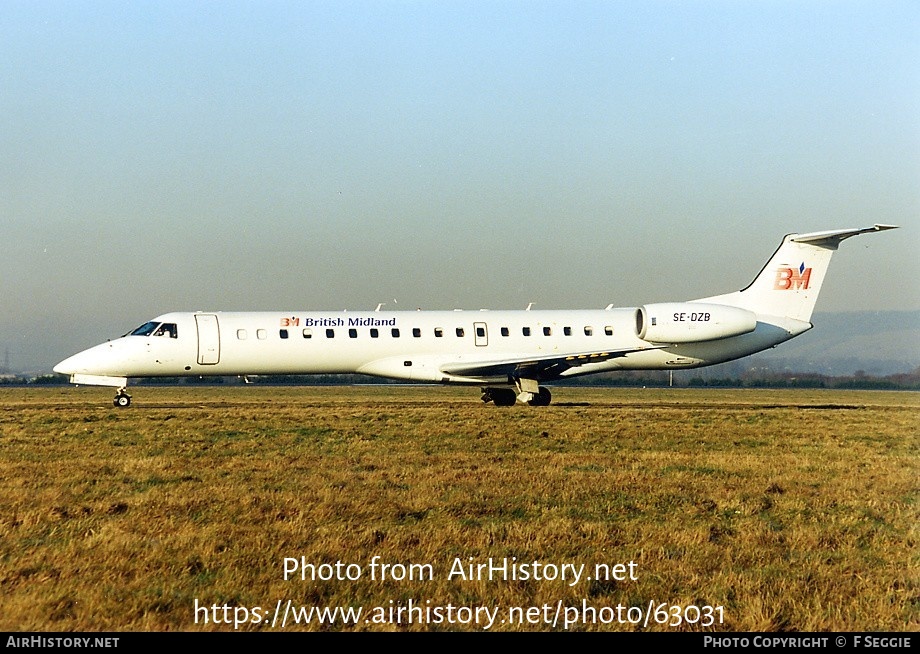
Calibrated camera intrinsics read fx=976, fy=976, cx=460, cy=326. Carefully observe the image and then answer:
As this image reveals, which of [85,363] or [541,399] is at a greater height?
[85,363]

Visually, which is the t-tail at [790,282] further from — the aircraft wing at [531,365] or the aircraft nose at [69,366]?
the aircraft nose at [69,366]

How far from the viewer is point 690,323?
93.4 feet

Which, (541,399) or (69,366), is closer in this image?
(69,366)

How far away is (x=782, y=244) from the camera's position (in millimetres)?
29891

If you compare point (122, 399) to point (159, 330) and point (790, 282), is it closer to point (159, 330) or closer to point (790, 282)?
point (159, 330)

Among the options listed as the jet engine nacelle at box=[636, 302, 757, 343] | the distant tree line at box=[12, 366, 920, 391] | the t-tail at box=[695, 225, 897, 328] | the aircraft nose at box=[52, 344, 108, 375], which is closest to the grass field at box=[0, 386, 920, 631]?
the aircraft nose at box=[52, 344, 108, 375]

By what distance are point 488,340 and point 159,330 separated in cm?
927

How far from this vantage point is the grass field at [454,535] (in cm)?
625

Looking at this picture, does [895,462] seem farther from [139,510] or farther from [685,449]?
[139,510]

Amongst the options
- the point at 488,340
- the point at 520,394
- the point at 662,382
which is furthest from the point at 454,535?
the point at 662,382

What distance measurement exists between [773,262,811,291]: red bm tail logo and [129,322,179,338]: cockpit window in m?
17.9

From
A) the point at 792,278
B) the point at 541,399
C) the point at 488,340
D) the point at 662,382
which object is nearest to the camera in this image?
the point at 541,399

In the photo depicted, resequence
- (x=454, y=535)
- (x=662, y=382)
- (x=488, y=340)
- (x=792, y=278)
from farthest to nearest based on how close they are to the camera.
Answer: (x=662, y=382), (x=792, y=278), (x=488, y=340), (x=454, y=535)

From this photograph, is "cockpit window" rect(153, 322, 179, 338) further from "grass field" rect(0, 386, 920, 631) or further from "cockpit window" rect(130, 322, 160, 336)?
"grass field" rect(0, 386, 920, 631)
